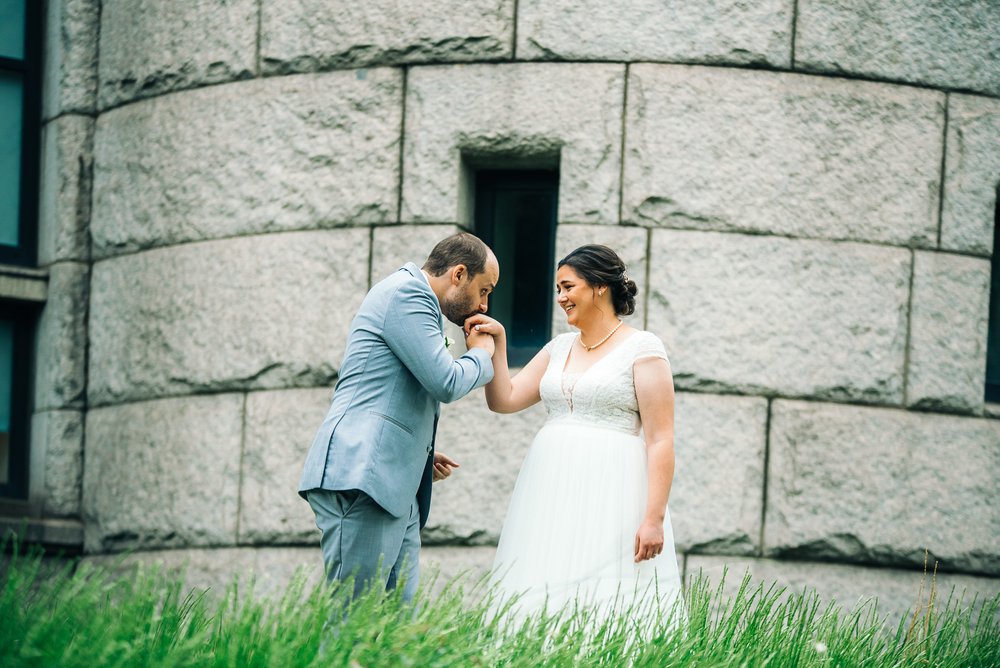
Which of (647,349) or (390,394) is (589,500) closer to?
(647,349)

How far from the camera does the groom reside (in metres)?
4.40

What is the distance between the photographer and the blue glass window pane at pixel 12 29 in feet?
25.1

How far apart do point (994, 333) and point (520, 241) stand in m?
2.58

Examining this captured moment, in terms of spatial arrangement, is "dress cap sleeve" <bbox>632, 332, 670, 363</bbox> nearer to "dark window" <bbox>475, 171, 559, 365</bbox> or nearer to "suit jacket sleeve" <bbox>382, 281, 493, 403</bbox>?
"suit jacket sleeve" <bbox>382, 281, 493, 403</bbox>

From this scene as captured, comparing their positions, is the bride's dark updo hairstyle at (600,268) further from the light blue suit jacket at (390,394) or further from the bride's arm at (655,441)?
the light blue suit jacket at (390,394)

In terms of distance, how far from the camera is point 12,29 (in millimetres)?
7688

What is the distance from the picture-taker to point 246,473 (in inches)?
252

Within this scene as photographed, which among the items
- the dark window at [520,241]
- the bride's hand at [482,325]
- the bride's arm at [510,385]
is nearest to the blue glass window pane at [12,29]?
the dark window at [520,241]

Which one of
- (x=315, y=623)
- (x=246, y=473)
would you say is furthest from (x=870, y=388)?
(x=315, y=623)

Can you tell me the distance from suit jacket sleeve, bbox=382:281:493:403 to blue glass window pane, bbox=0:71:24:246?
4.00 metres

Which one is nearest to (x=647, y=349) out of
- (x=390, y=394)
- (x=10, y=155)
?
(x=390, y=394)

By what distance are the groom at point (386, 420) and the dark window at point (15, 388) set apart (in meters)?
3.62

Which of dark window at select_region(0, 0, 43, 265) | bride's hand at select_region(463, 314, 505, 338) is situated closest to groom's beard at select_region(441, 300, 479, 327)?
bride's hand at select_region(463, 314, 505, 338)

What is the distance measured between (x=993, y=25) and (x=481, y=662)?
4.60 meters
